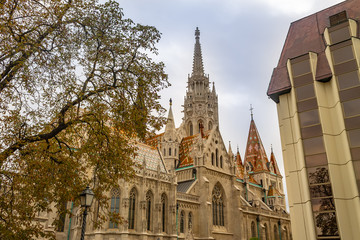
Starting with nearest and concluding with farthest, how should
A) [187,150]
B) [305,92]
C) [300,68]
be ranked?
[305,92] → [300,68] → [187,150]

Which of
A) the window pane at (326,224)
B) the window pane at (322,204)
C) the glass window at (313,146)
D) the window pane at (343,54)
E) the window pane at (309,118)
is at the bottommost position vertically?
the window pane at (326,224)

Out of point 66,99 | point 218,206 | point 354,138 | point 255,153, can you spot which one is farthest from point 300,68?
point 255,153

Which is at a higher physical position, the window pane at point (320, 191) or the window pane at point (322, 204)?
the window pane at point (320, 191)

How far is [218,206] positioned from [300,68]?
2205 centimetres

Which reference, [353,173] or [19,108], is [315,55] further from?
[19,108]

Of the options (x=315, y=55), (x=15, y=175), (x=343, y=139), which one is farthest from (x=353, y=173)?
(x=15, y=175)

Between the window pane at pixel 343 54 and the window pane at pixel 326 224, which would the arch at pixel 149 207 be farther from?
the window pane at pixel 343 54

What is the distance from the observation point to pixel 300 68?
2242 centimetres

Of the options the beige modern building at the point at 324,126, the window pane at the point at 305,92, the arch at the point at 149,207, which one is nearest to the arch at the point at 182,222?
the arch at the point at 149,207

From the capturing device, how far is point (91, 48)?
12.4 m

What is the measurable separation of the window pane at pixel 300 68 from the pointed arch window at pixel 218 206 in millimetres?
20923

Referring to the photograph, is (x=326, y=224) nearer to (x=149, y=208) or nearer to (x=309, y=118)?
(x=309, y=118)

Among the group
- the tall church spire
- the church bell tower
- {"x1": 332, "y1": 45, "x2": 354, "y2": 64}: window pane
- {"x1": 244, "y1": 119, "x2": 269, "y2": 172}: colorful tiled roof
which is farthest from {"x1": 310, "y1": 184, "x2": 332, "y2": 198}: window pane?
the tall church spire

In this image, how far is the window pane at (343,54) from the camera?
20.7 metres
